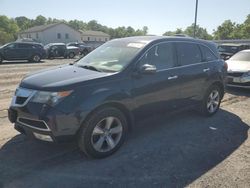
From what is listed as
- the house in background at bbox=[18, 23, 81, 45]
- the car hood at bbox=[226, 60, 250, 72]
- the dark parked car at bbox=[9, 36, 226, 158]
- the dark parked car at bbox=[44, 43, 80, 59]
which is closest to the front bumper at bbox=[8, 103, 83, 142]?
the dark parked car at bbox=[9, 36, 226, 158]

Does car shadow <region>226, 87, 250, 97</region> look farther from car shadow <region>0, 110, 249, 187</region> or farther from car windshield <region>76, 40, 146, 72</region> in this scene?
car windshield <region>76, 40, 146, 72</region>

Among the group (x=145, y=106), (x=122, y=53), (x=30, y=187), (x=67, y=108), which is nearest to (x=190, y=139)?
(x=145, y=106)

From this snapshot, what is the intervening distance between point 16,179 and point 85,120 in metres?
1.19

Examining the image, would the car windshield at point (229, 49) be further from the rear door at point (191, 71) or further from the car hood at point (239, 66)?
the rear door at point (191, 71)

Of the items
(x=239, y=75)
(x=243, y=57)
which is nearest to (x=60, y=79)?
(x=239, y=75)

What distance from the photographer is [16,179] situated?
154 inches

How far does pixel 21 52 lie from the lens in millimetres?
22469

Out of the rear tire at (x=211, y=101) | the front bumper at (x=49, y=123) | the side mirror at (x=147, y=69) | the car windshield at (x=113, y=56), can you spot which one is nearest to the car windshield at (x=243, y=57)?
the rear tire at (x=211, y=101)

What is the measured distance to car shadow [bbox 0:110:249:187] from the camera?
155 inches

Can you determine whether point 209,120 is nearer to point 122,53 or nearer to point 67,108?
point 122,53

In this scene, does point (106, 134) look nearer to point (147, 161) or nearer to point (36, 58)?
point (147, 161)

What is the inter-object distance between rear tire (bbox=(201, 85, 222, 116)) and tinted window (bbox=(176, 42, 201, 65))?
83cm

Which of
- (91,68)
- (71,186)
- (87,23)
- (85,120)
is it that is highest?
(87,23)

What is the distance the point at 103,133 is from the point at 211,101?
331cm
